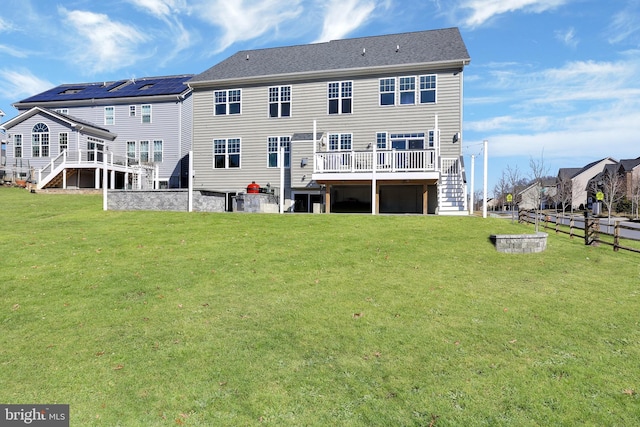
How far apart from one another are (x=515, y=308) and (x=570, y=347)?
135 centimetres

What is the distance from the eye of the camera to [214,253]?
31.0 feet

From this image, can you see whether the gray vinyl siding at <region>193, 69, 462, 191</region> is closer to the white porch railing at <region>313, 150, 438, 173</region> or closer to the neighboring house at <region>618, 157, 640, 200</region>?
the white porch railing at <region>313, 150, 438, 173</region>

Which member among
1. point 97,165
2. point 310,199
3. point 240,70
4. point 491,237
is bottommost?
point 491,237

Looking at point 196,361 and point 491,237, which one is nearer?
point 196,361

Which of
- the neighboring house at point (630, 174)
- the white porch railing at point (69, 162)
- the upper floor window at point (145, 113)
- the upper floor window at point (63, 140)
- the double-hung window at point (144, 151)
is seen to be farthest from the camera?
the neighboring house at point (630, 174)

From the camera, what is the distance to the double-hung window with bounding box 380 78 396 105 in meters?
19.9

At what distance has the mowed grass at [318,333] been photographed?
383 cm

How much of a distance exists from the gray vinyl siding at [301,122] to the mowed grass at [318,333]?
10.5 m

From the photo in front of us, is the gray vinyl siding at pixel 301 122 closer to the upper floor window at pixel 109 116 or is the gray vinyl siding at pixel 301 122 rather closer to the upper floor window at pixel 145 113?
the upper floor window at pixel 145 113

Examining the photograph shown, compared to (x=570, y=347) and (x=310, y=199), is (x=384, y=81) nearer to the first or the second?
(x=310, y=199)

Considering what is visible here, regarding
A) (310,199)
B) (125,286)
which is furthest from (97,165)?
(125,286)

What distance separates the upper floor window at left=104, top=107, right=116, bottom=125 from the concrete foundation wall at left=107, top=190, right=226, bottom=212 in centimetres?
1643

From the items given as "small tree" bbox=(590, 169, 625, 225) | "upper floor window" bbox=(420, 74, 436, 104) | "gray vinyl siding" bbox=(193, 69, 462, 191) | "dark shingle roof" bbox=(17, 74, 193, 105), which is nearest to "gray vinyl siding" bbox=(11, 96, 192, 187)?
"dark shingle roof" bbox=(17, 74, 193, 105)

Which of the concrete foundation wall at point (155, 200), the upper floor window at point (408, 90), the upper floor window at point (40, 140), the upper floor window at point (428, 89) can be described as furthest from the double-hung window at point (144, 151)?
the upper floor window at point (428, 89)
